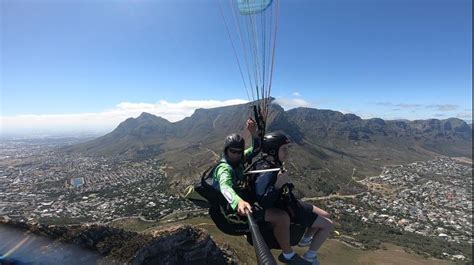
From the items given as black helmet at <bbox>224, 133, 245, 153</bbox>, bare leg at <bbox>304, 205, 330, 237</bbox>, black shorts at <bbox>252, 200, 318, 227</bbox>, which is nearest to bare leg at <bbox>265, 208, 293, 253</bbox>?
black shorts at <bbox>252, 200, 318, 227</bbox>

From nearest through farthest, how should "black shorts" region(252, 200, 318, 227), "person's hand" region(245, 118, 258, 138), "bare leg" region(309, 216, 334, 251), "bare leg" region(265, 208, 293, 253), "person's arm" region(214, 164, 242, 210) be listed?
"person's arm" region(214, 164, 242, 210) < "bare leg" region(265, 208, 293, 253) < "black shorts" region(252, 200, 318, 227) < "bare leg" region(309, 216, 334, 251) < "person's hand" region(245, 118, 258, 138)

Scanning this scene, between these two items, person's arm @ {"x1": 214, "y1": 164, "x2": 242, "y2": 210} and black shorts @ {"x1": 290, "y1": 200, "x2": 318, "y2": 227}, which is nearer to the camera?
person's arm @ {"x1": 214, "y1": 164, "x2": 242, "y2": 210}

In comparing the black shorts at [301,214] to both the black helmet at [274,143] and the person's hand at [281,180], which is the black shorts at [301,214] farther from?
the black helmet at [274,143]

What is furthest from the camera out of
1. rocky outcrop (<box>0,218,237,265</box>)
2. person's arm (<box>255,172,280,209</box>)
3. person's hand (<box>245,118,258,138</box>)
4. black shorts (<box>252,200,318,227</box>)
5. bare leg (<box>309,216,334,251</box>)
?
rocky outcrop (<box>0,218,237,265</box>)

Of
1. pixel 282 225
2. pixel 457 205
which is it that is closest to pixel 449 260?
pixel 457 205

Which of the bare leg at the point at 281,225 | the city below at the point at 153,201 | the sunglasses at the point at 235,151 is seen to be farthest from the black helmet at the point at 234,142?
the city below at the point at 153,201

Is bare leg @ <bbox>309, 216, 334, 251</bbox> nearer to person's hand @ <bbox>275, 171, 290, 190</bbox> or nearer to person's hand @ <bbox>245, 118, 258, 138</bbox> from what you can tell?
person's hand @ <bbox>275, 171, 290, 190</bbox>

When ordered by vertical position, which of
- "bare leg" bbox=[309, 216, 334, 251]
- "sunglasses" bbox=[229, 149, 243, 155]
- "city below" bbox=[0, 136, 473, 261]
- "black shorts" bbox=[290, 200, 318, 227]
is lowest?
"city below" bbox=[0, 136, 473, 261]
